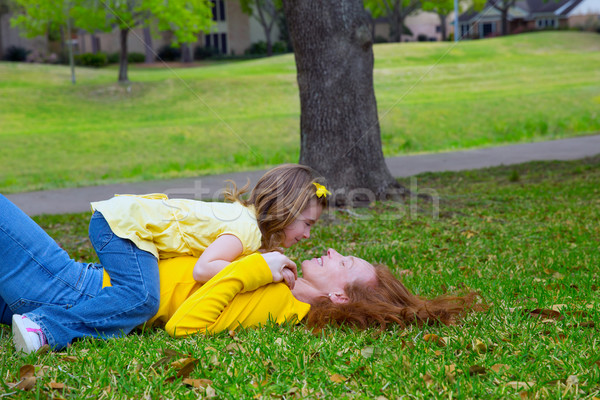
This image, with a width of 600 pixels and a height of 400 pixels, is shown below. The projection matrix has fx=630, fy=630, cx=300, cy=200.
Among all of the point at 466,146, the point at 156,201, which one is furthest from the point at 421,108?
the point at 156,201

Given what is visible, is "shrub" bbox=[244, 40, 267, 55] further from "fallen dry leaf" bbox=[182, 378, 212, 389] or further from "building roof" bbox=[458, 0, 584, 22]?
"fallen dry leaf" bbox=[182, 378, 212, 389]

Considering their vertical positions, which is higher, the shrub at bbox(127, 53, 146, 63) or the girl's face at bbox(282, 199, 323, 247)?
the shrub at bbox(127, 53, 146, 63)

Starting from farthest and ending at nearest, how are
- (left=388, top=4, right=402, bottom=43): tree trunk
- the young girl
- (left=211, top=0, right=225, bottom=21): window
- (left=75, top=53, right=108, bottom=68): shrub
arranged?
(left=388, top=4, right=402, bottom=43): tree trunk
(left=211, top=0, right=225, bottom=21): window
(left=75, top=53, right=108, bottom=68): shrub
the young girl

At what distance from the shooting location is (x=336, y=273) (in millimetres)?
3828

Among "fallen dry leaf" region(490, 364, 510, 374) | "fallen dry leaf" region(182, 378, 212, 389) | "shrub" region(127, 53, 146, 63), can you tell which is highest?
"shrub" region(127, 53, 146, 63)

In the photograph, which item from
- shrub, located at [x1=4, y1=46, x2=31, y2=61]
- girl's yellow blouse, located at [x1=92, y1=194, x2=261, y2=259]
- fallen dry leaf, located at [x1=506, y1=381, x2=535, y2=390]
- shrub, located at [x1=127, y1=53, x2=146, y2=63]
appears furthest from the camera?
shrub, located at [x1=127, y1=53, x2=146, y2=63]

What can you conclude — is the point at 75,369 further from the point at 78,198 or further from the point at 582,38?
the point at 582,38

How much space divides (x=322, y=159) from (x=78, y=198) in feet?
15.8

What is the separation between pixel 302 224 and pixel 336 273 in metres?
0.37

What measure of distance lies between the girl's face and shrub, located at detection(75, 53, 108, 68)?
36714 mm

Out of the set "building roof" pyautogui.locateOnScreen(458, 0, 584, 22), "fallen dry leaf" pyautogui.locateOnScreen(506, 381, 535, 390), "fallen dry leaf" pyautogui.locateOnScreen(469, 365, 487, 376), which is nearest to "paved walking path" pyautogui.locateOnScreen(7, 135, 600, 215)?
"fallen dry leaf" pyautogui.locateOnScreen(469, 365, 487, 376)

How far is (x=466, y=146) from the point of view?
1772cm

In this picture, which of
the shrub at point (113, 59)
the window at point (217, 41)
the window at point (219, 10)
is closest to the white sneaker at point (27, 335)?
the shrub at point (113, 59)

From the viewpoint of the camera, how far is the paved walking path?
1036cm
